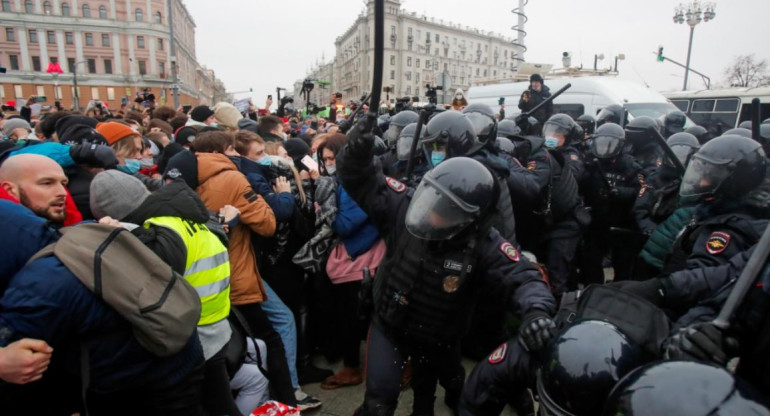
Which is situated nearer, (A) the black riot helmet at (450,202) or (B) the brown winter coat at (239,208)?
(A) the black riot helmet at (450,202)

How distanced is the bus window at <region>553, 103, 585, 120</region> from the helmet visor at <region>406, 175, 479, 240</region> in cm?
1058

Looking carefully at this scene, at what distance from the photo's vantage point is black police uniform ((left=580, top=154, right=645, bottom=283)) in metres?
5.05

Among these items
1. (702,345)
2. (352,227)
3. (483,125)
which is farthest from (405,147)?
(702,345)

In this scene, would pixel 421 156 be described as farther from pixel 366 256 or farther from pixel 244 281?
pixel 244 281

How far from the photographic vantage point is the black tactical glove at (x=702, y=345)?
148 centimetres

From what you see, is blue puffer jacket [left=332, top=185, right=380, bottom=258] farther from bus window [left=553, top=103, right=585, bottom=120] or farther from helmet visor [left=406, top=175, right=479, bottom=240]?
bus window [left=553, top=103, right=585, bottom=120]

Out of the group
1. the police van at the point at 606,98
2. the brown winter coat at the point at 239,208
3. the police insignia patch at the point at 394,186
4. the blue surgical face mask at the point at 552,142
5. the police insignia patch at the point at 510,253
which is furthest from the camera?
the police van at the point at 606,98

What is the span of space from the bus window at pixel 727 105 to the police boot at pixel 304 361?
14085mm

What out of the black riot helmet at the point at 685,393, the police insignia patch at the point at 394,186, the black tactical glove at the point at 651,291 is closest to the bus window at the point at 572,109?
the black tactical glove at the point at 651,291

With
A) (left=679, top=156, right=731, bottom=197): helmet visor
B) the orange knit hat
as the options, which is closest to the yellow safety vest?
the orange knit hat

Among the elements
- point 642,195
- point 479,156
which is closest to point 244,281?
point 479,156

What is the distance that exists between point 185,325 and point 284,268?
1.74 m

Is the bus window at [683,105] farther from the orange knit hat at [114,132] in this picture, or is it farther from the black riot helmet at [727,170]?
the orange knit hat at [114,132]

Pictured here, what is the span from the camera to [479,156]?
10.5 ft
